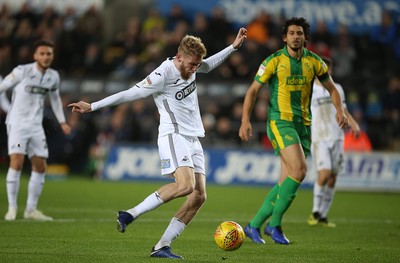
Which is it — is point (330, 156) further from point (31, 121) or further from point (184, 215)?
point (184, 215)

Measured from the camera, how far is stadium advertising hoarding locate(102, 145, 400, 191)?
1983cm

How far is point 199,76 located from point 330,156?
375 inches

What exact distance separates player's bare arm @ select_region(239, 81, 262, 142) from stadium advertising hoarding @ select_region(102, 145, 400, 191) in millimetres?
9805

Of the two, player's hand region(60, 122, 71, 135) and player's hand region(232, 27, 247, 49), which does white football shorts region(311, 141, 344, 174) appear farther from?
player's hand region(232, 27, 247, 49)

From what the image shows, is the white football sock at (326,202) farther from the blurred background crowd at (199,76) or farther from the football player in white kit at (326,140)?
the blurred background crowd at (199,76)


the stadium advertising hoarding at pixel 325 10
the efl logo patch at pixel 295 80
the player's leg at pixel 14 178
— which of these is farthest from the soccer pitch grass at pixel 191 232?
the stadium advertising hoarding at pixel 325 10

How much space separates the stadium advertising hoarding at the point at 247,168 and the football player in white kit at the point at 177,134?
11141 millimetres

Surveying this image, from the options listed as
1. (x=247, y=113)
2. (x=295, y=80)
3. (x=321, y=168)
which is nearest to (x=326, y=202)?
(x=321, y=168)

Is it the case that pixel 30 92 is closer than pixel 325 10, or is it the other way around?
pixel 30 92

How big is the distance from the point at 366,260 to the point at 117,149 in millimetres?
13248

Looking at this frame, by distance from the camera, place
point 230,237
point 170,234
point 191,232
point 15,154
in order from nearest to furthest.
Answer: point 170,234 < point 230,237 < point 191,232 < point 15,154

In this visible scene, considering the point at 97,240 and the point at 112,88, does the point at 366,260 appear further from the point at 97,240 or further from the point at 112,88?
the point at 112,88

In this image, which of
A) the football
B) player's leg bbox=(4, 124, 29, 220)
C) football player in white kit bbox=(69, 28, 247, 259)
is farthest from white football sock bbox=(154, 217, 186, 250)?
player's leg bbox=(4, 124, 29, 220)

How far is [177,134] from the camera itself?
8992 millimetres
